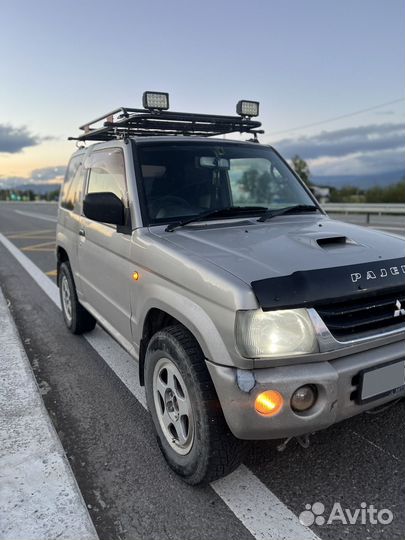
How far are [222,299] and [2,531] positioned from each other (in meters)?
1.50

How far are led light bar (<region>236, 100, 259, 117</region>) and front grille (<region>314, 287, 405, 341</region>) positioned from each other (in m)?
2.72

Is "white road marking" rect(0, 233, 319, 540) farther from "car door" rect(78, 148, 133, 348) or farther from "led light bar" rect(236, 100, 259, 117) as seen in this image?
"led light bar" rect(236, 100, 259, 117)

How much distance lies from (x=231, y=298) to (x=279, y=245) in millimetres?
650

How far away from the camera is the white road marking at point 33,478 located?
6.96 ft

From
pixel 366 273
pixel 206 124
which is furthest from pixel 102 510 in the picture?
pixel 206 124

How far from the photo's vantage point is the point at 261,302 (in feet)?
6.62

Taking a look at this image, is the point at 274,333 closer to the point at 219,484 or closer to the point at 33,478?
the point at 219,484

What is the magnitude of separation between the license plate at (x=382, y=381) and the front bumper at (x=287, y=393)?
5cm

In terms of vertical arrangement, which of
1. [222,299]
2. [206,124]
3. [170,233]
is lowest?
[222,299]

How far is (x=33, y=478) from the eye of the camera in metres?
2.47

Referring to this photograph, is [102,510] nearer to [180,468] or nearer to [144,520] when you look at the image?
[144,520]

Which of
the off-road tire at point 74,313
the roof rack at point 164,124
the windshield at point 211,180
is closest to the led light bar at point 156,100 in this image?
the roof rack at point 164,124

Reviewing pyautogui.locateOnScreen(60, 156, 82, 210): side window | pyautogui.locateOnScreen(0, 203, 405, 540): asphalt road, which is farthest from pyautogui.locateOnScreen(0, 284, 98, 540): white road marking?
pyautogui.locateOnScreen(60, 156, 82, 210): side window

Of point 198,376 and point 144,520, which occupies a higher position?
point 198,376
